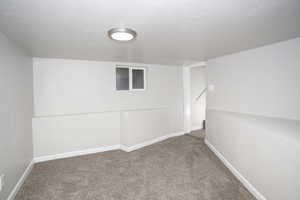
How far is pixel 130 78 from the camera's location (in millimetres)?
3873

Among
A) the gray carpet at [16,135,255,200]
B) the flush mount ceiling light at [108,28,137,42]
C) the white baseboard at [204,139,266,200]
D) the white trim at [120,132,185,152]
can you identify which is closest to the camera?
the flush mount ceiling light at [108,28,137,42]

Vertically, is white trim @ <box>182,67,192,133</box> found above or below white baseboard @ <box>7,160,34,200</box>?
above

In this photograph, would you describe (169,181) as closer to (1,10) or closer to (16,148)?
(16,148)

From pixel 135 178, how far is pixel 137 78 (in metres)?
2.45

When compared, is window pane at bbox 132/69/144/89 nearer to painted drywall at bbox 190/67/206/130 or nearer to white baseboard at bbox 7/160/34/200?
painted drywall at bbox 190/67/206/130

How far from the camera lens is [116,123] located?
11.9ft

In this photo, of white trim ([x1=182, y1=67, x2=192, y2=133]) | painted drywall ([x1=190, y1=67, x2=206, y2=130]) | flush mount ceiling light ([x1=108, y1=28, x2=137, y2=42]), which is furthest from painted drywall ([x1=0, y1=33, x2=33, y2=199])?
painted drywall ([x1=190, y1=67, x2=206, y2=130])

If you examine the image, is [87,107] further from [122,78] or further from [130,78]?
[130,78]

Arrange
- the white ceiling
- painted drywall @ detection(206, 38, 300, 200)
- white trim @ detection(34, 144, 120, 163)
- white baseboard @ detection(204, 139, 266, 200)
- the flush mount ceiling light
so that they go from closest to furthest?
the white ceiling → painted drywall @ detection(206, 38, 300, 200) → the flush mount ceiling light → white baseboard @ detection(204, 139, 266, 200) → white trim @ detection(34, 144, 120, 163)

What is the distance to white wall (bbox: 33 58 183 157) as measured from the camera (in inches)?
116

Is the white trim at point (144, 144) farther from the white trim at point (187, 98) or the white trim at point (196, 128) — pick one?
the white trim at point (196, 128)

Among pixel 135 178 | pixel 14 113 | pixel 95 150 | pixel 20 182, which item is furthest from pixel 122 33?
pixel 95 150

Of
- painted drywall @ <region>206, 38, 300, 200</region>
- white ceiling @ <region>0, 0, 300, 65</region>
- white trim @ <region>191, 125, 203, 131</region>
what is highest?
white ceiling @ <region>0, 0, 300, 65</region>

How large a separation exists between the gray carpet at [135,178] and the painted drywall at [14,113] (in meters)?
0.35
